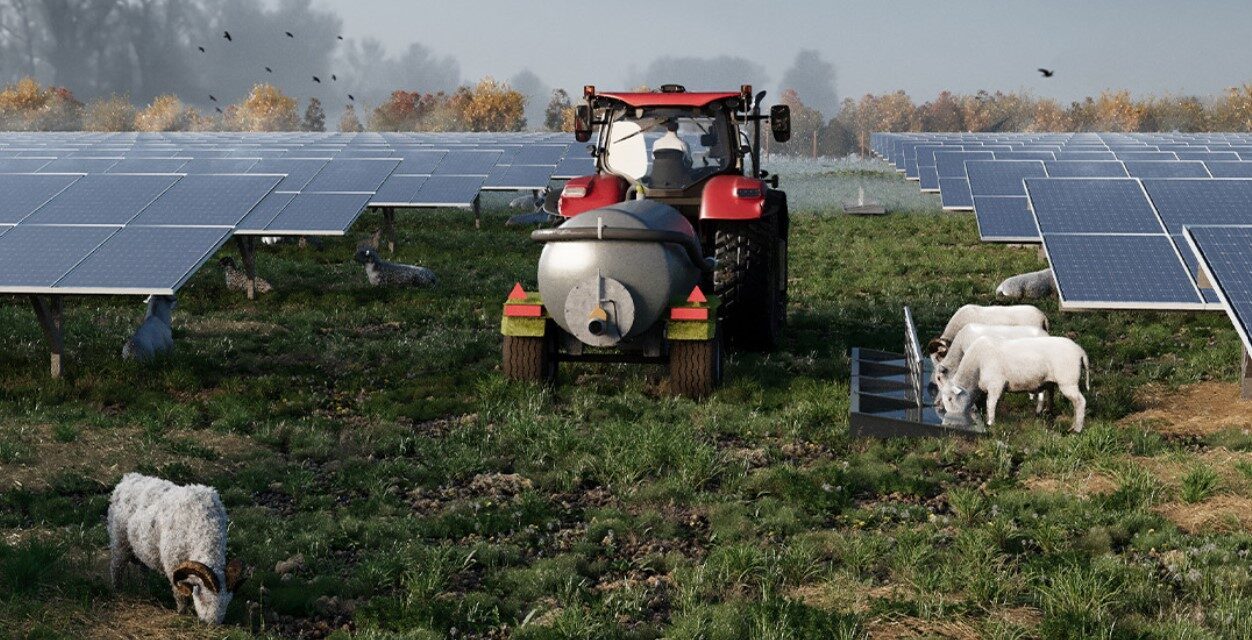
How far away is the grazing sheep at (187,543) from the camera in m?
6.73

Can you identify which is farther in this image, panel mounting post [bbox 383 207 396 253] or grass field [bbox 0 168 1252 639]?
panel mounting post [bbox 383 207 396 253]

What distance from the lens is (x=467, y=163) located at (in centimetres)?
2859

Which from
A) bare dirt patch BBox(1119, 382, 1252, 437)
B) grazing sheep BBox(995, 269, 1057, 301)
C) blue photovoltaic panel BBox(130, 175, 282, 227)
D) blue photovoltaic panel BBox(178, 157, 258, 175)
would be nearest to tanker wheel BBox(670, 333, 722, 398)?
bare dirt patch BBox(1119, 382, 1252, 437)

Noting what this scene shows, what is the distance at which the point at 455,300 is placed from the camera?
18828mm

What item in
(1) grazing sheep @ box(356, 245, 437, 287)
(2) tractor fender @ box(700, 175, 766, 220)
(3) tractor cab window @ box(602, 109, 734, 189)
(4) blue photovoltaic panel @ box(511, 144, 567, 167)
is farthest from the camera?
(4) blue photovoltaic panel @ box(511, 144, 567, 167)

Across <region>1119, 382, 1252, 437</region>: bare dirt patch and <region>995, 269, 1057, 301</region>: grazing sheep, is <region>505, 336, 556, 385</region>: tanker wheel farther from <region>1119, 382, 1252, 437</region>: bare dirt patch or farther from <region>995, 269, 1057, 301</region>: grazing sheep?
<region>995, 269, 1057, 301</region>: grazing sheep

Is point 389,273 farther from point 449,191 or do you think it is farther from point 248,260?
point 449,191

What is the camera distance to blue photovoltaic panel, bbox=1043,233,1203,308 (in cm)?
1192

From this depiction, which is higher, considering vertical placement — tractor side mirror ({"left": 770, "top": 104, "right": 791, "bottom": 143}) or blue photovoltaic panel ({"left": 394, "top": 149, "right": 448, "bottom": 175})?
tractor side mirror ({"left": 770, "top": 104, "right": 791, "bottom": 143})

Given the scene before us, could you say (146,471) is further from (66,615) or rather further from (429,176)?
(429,176)

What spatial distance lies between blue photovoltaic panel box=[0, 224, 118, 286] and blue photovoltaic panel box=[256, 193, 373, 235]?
4.53 m

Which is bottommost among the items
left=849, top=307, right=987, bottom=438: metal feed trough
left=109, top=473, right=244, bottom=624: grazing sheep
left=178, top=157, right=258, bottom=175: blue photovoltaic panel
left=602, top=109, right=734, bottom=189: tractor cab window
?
left=849, top=307, right=987, bottom=438: metal feed trough

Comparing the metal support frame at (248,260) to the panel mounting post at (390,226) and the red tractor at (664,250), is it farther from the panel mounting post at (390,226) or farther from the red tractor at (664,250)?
the red tractor at (664,250)

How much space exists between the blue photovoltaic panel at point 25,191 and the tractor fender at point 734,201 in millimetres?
8133
